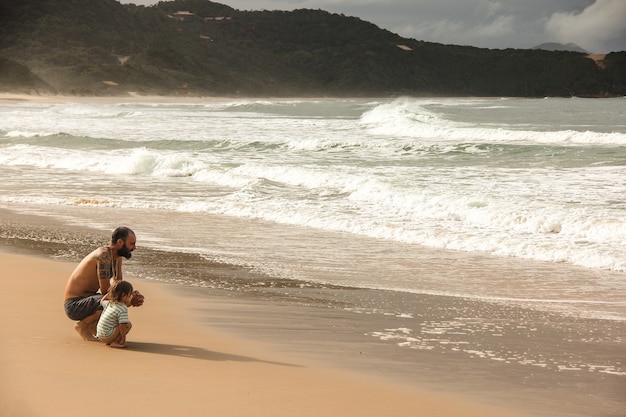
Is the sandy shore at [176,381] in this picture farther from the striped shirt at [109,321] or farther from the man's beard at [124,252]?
the man's beard at [124,252]

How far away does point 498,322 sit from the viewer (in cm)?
707

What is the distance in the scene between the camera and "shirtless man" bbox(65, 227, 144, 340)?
5.99 m

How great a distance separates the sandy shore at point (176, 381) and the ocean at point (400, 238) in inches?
17.4

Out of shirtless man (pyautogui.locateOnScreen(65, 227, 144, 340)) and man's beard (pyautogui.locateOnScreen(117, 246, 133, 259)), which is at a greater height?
man's beard (pyautogui.locateOnScreen(117, 246, 133, 259))

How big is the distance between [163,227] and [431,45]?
190 m

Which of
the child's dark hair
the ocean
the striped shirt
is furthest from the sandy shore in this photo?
the ocean

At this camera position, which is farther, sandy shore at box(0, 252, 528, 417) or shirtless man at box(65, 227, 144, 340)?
shirtless man at box(65, 227, 144, 340)

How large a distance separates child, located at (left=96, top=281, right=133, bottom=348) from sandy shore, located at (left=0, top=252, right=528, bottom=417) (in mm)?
78

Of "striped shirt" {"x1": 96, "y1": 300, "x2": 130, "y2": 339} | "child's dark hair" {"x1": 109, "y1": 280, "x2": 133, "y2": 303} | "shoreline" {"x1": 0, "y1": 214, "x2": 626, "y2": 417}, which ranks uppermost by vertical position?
"child's dark hair" {"x1": 109, "y1": 280, "x2": 133, "y2": 303}

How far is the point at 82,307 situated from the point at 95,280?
0.23m

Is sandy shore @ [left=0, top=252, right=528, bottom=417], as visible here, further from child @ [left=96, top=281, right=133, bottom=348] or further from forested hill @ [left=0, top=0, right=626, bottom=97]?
forested hill @ [left=0, top=0, right=626, bottom=97]

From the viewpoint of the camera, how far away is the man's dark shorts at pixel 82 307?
6.06 metres

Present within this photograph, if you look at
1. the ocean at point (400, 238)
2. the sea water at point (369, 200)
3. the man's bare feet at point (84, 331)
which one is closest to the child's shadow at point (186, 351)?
the man's bare feet at point (84, 331)

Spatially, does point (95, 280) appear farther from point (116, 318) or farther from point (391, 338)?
point (391, 338)
